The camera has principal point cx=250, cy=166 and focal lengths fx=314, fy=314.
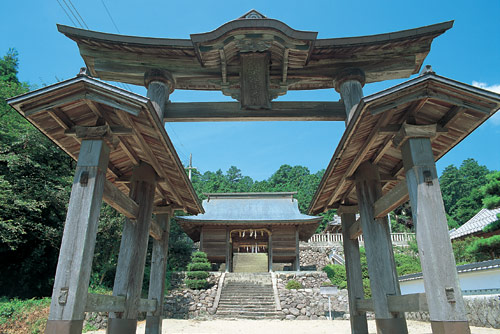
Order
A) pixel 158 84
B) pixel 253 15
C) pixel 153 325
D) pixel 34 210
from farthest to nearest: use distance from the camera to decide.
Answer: pixel 34 210, pixel 153 325, pixel 158 84, pixel 253 15

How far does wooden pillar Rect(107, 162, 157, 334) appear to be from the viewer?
5082mm

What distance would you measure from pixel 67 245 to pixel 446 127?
5225mm

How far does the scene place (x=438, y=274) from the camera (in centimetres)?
357

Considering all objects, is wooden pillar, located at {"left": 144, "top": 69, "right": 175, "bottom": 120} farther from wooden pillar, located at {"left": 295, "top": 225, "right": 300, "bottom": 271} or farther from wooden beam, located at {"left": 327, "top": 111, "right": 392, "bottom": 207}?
wooden pillar, located at {"left": 295, "top": 225, "right": 300, "bottom": 271}

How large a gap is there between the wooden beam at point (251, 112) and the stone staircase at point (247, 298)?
1157cm

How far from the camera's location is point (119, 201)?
495cm

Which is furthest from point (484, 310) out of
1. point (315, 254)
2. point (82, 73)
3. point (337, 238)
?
point (337, 238)

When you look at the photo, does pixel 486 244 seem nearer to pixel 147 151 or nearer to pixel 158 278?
pixel 158 278

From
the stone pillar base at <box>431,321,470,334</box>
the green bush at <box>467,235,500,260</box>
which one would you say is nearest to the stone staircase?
the green bush at <box>467,235,500,260</box>

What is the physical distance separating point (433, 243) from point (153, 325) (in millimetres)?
5789

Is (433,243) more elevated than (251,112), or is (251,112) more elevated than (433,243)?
(251,112)

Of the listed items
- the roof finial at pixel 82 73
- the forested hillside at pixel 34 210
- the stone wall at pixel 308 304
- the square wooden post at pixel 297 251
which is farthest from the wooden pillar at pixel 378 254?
the square wooden post at pixel 297 251

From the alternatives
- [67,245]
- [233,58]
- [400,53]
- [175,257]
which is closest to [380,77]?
[400,53]

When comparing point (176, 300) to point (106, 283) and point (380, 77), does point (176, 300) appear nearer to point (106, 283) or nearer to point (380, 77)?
point (106, 283)
